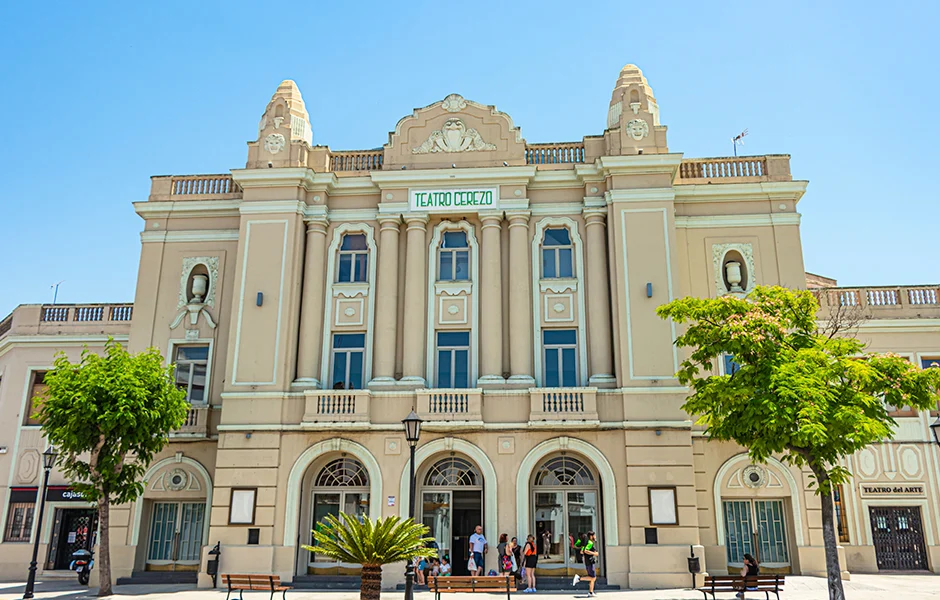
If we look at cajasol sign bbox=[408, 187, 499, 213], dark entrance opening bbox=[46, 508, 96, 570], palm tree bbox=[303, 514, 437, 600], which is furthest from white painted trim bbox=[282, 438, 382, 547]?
dark entrance opening bbox=[46, 508, 96, 570]

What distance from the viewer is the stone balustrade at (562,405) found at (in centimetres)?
2280

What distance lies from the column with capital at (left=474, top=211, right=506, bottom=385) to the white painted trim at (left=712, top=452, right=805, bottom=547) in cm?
705

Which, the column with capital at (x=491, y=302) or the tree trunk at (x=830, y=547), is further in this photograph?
the column with capital at (x=491, y=302)

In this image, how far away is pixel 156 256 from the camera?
1054 inches

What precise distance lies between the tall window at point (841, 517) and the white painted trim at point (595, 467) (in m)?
8.14

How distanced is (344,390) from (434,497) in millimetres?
4218

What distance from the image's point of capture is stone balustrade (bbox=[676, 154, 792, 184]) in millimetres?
25812

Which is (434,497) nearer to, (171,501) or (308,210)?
(171,501)

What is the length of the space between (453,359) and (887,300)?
598 inches

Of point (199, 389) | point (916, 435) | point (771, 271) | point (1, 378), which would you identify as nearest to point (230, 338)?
point (199, 389)

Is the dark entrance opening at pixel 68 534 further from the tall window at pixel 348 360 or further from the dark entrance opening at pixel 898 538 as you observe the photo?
the dark entrance opening at pixel 898 538

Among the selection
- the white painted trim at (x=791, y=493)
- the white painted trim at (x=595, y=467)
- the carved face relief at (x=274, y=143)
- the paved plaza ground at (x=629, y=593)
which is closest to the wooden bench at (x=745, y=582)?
the paved plaza ground at (x=629, y=593)

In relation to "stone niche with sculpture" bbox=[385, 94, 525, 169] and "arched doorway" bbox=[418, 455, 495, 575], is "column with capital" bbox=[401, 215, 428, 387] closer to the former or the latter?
"stone niche with sculpture" bbox=[385, 94, 525, 169]

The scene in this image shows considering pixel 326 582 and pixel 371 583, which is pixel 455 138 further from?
pixel 371 583
